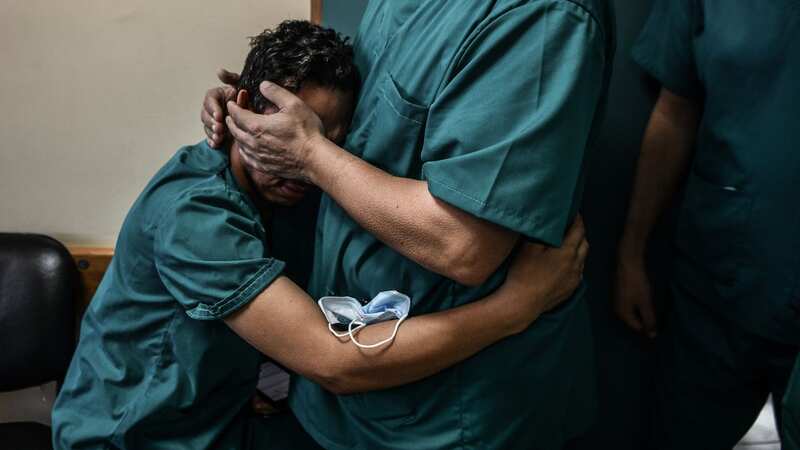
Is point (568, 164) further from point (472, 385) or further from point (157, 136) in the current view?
point (157, 136)

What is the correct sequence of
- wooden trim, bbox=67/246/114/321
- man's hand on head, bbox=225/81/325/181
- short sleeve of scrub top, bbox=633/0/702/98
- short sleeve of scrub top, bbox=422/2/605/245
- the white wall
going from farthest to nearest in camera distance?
wooden trim, bbox=67/246/114/321 < the white wall < short sleeve of scrub top, bbox=633/0/702/98 < man's hand on head, bbox=225/81/325/181 < short sleeve of scrub top, bbox=422/2/605/245

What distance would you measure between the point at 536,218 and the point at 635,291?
740mm

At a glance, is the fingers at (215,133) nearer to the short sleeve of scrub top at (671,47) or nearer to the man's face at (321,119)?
the man's face at (321,119)

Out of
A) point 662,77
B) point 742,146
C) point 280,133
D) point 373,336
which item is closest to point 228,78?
point 280,133

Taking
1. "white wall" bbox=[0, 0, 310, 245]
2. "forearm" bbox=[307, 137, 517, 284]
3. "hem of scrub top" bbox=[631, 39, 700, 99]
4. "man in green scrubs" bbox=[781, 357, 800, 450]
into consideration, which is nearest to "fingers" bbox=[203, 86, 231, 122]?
"white wall" bbox=[0, 0, 310, 245]

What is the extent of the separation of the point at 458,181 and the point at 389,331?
0.91 feet

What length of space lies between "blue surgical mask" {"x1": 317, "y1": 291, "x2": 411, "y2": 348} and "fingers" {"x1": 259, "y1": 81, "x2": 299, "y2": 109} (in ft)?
0.96

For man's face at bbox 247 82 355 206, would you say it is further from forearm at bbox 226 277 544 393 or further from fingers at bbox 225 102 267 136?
forearm at bbox 226 277 544 393

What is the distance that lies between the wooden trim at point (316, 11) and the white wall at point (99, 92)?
19mm

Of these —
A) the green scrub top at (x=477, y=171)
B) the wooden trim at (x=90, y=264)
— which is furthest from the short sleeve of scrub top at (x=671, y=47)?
the wooden trim at (x=90, y=264)

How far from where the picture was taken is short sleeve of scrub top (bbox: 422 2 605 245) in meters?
0.83

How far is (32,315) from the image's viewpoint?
1.39 meters

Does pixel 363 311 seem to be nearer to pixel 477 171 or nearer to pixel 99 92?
pixel 477 171

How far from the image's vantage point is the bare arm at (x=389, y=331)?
0.99 m
